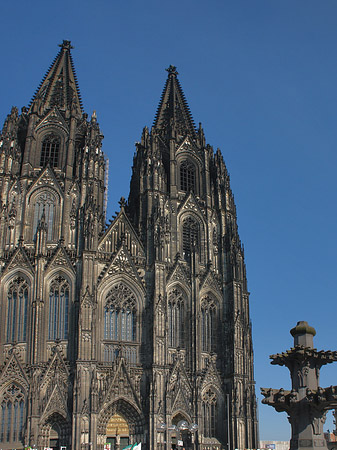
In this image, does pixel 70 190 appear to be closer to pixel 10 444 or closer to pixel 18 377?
pixel 18 377

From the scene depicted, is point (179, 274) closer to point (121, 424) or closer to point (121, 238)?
point (121, 238)

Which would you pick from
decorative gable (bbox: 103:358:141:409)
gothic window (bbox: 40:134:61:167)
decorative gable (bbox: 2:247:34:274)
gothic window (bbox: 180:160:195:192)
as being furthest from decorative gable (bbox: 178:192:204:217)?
decorative gable (bbox: 103:358:141:409)

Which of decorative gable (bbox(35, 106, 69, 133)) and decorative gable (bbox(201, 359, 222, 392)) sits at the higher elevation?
decorative gable (bbox(35, 106, 69, 133))

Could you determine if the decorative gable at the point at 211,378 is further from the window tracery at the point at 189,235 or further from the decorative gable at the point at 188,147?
the decorative gable at the point at 188,147

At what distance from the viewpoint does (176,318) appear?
5138cm

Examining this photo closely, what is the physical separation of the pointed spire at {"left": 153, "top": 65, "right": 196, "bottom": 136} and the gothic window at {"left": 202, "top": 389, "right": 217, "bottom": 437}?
2487 centimetres

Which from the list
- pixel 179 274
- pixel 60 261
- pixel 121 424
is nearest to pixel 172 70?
pixel 179 274

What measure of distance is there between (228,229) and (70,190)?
14.8 metres

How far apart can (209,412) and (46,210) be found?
21.3 metres

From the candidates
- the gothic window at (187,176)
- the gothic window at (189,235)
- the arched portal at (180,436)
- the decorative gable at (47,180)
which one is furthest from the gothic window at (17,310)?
the gothic window at (187,176)

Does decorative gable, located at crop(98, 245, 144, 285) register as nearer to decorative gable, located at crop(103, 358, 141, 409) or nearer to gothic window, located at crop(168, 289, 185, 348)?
gothic window, located at crop(168, 289, 185, 348)

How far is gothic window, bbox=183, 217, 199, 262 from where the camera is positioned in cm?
5450

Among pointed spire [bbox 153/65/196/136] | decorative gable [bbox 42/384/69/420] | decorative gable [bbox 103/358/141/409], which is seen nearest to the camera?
decorative gable [bbox 42/384/69/420]

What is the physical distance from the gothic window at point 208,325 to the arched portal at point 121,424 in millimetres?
8172
